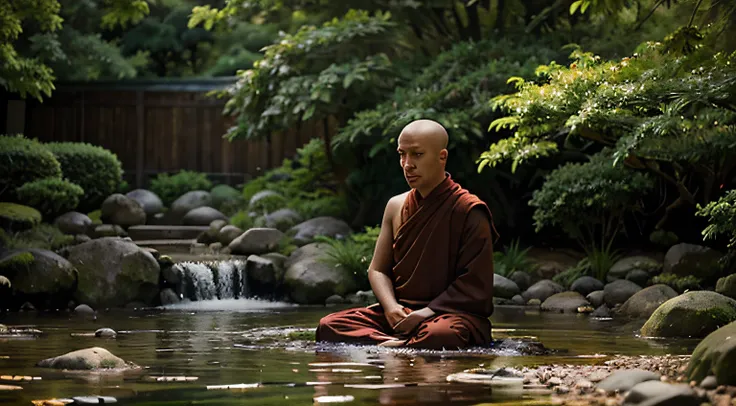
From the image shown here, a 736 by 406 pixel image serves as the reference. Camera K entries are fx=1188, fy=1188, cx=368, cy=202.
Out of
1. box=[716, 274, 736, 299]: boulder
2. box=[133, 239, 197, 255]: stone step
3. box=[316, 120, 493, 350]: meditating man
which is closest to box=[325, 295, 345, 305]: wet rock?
box=[133, 239, 197, 255]: stone step

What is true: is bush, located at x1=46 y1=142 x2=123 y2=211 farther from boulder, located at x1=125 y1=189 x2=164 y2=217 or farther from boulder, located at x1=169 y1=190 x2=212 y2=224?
boulder, located at x1=169 y1=190 x2=212 y2=224

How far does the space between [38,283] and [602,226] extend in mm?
8846

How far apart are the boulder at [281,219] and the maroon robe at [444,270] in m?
11.6

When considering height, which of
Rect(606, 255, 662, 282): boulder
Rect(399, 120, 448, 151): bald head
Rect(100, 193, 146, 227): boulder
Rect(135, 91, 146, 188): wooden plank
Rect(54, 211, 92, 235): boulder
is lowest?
Rect(606, 255, 662, 282): boulder

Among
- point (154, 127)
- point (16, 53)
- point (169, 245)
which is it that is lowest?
point (169, 245)

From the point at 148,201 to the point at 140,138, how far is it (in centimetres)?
340

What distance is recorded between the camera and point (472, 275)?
9539 millimetres

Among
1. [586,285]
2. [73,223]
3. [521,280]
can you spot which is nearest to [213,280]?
[73,223]

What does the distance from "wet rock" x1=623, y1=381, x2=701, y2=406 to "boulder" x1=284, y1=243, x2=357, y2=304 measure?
1189 cm

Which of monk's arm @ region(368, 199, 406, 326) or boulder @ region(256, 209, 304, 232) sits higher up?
boulder @ region(256, 209, 304, 232)

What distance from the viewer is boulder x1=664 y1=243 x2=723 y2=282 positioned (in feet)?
55.7

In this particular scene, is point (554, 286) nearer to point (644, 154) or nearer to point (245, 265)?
point (644, 154)

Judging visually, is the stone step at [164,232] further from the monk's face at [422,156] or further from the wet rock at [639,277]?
the monk's face at [422,156]

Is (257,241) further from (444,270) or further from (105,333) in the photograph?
(444,270)
